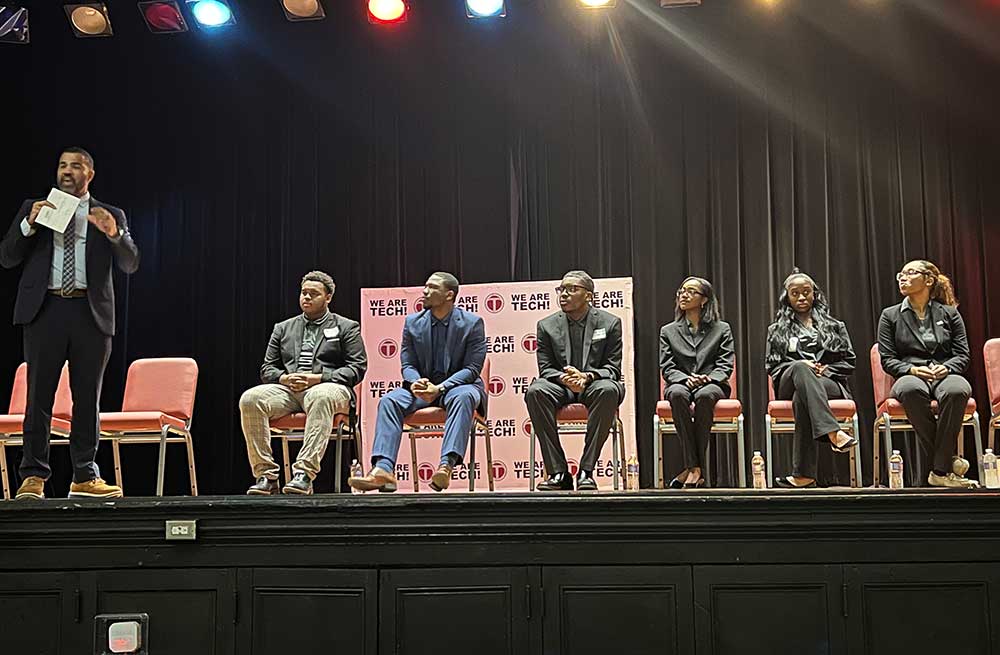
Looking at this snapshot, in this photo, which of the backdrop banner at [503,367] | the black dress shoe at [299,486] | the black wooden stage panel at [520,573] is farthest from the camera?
the backdrop banner at [503,367]

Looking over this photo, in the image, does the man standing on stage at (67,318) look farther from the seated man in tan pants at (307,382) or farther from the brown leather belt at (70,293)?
the seated man in tan pants at (307,382)

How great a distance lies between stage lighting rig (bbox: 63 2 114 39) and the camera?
6836 mm

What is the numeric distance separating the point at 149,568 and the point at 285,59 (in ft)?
14.0

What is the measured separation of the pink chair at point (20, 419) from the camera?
17.9 feet

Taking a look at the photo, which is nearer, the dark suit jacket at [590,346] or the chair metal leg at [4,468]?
the dark suit jacket at [590,346]

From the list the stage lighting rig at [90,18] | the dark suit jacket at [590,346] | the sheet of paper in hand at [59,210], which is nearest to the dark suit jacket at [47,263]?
the sheet of paper in hand at [59,210]

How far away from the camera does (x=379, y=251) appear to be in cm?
700

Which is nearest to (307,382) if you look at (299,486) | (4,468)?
(299,486)

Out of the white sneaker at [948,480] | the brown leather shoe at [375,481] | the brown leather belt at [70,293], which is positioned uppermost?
the brown leather belt at [70,293]

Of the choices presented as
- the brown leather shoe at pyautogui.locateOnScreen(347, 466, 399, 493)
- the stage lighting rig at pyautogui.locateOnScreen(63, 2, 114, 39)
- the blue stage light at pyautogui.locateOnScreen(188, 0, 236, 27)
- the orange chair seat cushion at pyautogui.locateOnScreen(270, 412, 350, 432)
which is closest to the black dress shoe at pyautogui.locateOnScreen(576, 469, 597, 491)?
the brown leather shoe at pyautogui.locateOnScreen(347, 466, 399, 493)

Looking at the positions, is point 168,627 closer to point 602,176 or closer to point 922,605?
point 922,605

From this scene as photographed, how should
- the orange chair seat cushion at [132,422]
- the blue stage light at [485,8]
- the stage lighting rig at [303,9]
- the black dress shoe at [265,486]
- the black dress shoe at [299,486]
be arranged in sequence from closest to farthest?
the black dress shoe at [299,486] < the black dress shoe at [265,486] < the orange chair seat cushion at [132,422] < the blue stage light at [485,8] < the stage lighting rig at [303,9]

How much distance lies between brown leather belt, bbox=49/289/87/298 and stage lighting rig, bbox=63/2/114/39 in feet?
10.5

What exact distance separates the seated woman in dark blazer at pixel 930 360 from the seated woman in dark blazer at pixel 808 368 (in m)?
0.22
